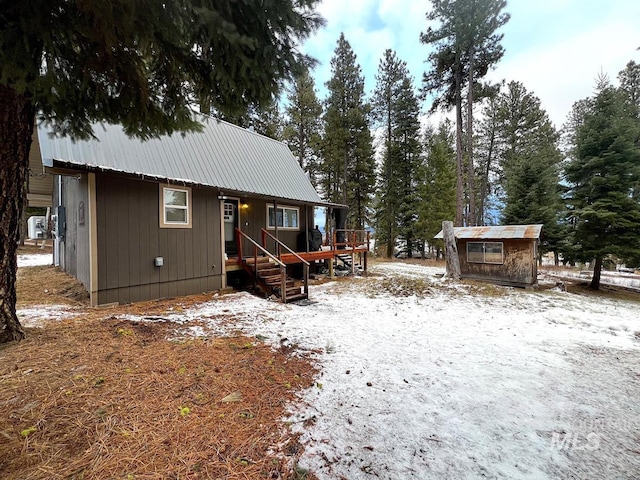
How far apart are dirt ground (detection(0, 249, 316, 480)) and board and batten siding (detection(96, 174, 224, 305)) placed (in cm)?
259

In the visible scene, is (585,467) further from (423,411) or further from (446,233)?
(446,233)

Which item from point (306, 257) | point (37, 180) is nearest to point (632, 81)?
point (306, 257)

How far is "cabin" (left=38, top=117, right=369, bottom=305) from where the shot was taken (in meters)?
6.08

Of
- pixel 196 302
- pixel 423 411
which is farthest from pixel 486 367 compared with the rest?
pixel 196 302

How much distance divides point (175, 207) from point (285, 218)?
4812 millimetres

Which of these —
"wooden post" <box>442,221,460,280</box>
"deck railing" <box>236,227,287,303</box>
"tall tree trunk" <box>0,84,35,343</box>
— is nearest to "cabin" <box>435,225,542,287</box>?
"wooden post" <box>442,221,460,280</box>

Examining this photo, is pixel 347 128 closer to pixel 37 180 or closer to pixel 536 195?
pixel 536 195

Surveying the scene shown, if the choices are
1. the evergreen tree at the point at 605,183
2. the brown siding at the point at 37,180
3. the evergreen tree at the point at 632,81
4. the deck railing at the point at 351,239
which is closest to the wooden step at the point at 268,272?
the deck railing at the point at 351,239

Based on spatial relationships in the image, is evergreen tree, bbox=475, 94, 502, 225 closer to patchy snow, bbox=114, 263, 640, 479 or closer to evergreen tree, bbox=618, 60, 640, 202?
evergreen tree, bbox=618, 60, 640, 202

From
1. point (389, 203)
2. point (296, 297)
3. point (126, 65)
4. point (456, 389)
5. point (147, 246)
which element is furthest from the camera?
point (389, 203)

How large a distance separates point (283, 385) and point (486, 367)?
9.05 feet

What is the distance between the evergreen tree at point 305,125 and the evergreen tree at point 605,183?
14.9 meters

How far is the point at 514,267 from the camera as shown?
11320 millimetres

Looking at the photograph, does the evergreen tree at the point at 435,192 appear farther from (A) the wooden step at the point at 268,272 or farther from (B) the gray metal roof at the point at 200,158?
(A) the wooden step at the point at 268,272
